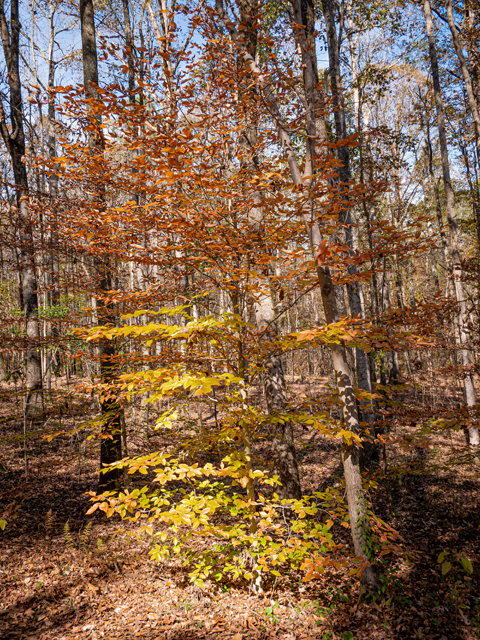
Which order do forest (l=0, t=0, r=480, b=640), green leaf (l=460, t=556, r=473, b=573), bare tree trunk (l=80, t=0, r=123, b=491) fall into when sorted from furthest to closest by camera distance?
bare tree trunk (l=80, t=0, r=123, b=491)
forest (l=0, t=0, r=480, b=640)
green leaf (l=460, t=556, r=473, b=573)

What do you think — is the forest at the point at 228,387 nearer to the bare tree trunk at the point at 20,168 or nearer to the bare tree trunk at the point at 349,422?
the bare tree trunk at the point at 349,422

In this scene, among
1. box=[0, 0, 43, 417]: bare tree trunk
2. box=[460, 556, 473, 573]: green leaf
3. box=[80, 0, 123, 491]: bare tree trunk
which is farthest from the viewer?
box=[0, 0, 43, 417]: bare tree trunk

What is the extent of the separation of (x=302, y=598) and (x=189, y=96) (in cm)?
612

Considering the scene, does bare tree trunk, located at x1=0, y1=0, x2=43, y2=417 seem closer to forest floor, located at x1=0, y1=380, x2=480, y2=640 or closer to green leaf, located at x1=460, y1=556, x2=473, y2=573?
forest floor, located at x1=0, y1=380, x2=480, y2=640

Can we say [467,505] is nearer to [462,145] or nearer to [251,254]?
[251,254]

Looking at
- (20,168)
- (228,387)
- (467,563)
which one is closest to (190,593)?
→ (228,387)

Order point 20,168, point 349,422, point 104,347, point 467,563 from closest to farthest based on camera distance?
point 467,563, point 349,422, point 104,347, point 20,168

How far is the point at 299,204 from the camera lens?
334cm

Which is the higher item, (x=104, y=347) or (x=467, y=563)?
(x=104, y=347)

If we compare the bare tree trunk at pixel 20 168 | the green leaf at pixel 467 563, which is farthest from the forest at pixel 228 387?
the bare tree trunk at pixel 20 168

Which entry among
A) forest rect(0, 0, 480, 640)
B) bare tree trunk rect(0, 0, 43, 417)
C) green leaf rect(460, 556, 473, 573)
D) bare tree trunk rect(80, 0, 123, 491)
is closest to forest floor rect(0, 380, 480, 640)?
forest rect(0, 0, 480, 640)

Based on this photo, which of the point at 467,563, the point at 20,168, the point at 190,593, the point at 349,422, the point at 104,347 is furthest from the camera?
the point at 20,168

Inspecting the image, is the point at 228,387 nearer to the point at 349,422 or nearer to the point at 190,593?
the point at 349,422

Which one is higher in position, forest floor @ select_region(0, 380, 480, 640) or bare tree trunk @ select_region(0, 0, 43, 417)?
bare tree trunk @ select_region(0, 0, 43, 417)
